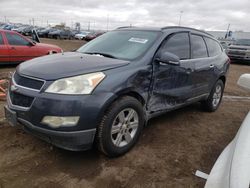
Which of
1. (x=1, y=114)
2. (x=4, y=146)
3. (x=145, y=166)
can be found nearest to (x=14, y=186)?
(x=4, y=146)

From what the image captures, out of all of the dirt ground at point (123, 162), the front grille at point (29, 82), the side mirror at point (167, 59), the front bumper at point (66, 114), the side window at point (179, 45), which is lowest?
the dirt ground at point (123, 162)

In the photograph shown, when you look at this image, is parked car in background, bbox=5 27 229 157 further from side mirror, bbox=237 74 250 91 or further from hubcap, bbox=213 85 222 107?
hubcap, bbox=213 85 222 107

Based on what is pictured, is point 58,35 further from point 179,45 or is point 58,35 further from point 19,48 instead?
point 179,45

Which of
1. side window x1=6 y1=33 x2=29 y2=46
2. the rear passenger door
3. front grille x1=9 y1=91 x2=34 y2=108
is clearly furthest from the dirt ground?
side window x1=6 y1=33 x2=29 y2=46

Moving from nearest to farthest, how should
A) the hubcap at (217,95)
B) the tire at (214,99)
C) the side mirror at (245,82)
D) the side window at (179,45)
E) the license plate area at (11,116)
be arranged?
the license plate area at (11,116), the side mirror at (245,82), the side window at (179,45), the tire at (214,99), the hubcap at (217,95)

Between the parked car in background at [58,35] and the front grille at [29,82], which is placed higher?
the front grille at [29,82]

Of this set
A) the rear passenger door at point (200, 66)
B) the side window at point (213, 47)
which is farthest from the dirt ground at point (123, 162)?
the side window at point (213, 47)

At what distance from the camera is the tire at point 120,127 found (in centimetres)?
287

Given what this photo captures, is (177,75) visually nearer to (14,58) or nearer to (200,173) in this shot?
(200,173)

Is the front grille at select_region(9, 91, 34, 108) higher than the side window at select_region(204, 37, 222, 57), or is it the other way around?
the side window at select_region(204, 37, 222, 57)

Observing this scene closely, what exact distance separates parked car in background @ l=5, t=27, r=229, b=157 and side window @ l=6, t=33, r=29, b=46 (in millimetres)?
5962

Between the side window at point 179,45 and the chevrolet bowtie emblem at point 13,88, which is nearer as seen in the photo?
the chevrolet bowtie emblem at point 13,88

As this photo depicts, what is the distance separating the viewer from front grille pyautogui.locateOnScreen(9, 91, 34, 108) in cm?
273

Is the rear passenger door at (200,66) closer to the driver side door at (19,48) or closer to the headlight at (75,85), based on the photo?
the headlight at (75,85)
